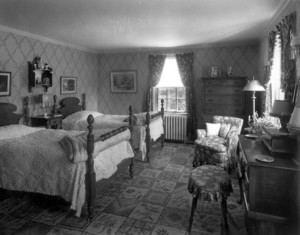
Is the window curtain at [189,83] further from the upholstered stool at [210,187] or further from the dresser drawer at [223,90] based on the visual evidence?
the upholstered stool at [210,187]

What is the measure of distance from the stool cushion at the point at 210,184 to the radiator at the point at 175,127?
3966 mm

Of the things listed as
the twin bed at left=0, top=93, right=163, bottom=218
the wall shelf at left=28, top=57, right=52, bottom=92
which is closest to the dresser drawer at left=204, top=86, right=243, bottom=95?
the twin bed at left=0, top=93, right=163, bottom=218

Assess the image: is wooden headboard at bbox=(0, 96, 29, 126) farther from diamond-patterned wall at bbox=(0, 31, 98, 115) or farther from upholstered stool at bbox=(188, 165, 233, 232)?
upholstered stool at bbox=(188, 165, 233, 232)

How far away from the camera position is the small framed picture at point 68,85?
604cm

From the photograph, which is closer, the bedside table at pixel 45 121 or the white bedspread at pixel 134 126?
the white bedspread at pixel 134 126

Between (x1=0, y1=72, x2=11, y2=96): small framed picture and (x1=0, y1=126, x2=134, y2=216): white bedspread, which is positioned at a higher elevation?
(x1=0, y1=72, x2=11, y2=96): small framed picture

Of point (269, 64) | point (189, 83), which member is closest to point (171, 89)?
point (189, 83)

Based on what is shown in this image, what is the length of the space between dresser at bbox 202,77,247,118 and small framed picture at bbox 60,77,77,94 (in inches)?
139

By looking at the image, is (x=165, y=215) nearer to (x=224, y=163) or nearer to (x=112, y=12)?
(x=224, y=163)

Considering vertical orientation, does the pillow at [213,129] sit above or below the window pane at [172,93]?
below

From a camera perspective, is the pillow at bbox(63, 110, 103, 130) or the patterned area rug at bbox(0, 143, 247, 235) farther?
the pillow at bbox(63, 110, 103, 130)

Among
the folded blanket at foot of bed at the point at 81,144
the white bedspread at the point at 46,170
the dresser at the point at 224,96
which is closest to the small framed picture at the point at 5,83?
the white bedspread at the point at 46,170

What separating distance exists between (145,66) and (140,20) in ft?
10.0

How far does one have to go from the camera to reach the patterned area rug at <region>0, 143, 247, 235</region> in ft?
9.00
